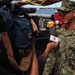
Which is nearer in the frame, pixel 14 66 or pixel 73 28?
pixel 14 66

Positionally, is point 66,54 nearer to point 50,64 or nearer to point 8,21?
point 50,64

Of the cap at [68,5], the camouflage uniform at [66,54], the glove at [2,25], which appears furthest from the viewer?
the cap at [68,5]

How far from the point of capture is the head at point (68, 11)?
8.80ft

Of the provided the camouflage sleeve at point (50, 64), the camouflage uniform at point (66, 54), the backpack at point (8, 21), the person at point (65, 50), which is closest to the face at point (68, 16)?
the person at point (65, 50)

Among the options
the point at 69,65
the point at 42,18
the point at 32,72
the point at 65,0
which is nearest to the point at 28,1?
the point at 42,18

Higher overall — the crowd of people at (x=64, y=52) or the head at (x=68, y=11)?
the head at (x=68, y=11)

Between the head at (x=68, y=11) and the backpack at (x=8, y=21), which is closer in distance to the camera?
the backpack at (x=8, y=21)

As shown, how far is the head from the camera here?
268 cm

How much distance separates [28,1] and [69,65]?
94.5 inches

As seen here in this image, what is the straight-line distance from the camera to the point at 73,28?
267 centimetres

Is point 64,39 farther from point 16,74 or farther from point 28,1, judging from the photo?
point 28,1

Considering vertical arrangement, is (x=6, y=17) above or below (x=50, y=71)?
above

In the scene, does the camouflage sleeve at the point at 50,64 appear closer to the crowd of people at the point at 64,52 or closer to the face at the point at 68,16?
the crowd of people at the point at 64,52

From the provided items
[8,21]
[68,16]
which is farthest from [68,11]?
[8,21]
